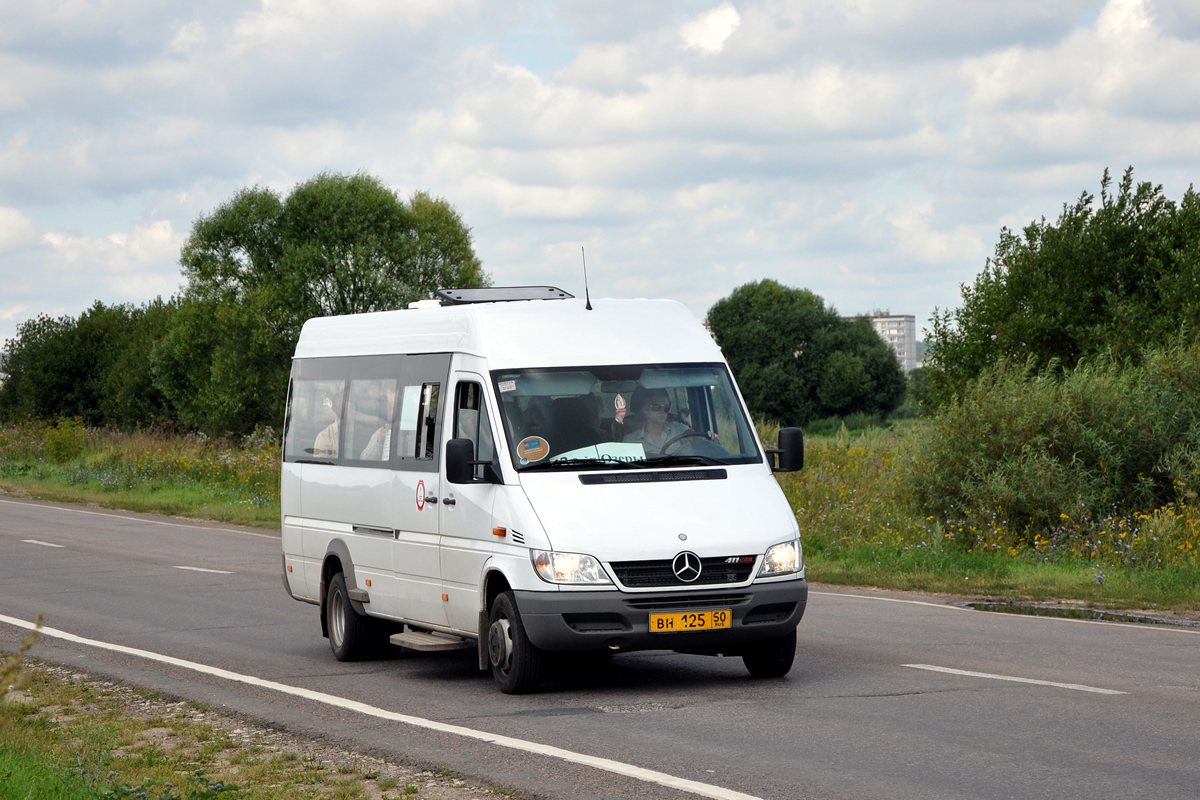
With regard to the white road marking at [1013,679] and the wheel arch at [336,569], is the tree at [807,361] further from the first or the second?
the white road marking at [1013,679]

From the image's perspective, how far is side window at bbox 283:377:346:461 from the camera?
1301 cm

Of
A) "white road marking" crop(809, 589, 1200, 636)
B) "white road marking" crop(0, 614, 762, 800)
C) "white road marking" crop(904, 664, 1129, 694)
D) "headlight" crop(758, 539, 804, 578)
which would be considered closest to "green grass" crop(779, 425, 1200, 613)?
"white road marking" crop(809, 589, 1200, 636)

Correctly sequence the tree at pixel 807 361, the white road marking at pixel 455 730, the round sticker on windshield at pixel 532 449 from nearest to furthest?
the white road marking at pixel 455 730
the round sticker on windshield at pixel 532 449
the tree at pixel 807 361

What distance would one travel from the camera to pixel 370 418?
486 inches

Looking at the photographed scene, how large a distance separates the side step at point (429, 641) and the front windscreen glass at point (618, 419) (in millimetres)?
1642

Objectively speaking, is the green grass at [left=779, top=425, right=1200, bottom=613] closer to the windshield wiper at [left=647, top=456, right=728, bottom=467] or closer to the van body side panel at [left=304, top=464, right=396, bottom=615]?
the windshield wiper at [left=647, top=456, right=728, bottom=467]

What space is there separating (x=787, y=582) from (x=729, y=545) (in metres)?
0.53

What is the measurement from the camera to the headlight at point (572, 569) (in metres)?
9.53

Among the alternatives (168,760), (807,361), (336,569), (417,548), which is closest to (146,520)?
(336,569)

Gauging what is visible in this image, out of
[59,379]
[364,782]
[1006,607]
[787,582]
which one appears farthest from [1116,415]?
[59,379]

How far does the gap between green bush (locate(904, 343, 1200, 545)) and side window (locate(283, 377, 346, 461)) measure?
10.2m

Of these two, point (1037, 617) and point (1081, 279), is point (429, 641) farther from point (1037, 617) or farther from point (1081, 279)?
point (1081, 279)

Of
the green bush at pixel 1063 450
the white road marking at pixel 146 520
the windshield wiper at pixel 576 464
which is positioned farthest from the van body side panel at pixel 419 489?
the white road marking at pixel 146 520

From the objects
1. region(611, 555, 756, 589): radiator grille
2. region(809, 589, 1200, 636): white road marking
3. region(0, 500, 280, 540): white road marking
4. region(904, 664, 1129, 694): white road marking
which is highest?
region(611, 555, 756, 589): radiator grille
